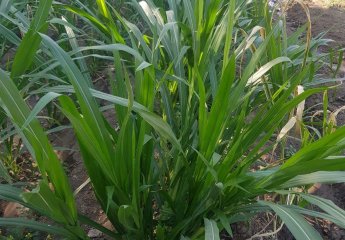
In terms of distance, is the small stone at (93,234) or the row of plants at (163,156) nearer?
the row of plants at (163,156)

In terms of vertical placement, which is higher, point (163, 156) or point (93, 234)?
point (163, 156)

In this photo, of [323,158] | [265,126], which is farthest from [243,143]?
[323,158]

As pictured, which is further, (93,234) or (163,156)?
(93,234)

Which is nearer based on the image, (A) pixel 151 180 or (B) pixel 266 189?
(B) pixel 266 189

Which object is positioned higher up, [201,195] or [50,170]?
Answer: [50,170]

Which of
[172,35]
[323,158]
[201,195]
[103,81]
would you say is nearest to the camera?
[323,158]

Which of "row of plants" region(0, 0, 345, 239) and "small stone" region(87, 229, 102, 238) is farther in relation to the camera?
"small stone" region(87, 229, 102, 238)

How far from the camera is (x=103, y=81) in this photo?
2057 mm

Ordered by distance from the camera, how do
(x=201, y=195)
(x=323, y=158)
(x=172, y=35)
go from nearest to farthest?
1. (x=323, y=158)
2. (x=201, y=195)
3. (x=172, y=35)

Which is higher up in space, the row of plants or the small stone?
the row of plants

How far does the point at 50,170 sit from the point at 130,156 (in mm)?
171

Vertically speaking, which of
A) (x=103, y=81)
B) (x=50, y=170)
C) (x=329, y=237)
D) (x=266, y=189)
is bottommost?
(x=329, y=237)

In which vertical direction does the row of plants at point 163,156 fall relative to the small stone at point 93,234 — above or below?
above

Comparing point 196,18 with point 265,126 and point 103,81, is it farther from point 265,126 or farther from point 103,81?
point 103,81
